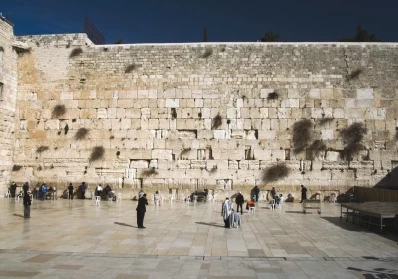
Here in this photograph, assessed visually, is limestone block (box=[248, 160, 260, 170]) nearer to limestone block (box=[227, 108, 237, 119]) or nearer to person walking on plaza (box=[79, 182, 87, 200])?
limestone block (box=[227, 108, 237, 119])

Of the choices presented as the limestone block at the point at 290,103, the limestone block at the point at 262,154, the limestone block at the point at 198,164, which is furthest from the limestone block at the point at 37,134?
the limestone block at the point at 290,103

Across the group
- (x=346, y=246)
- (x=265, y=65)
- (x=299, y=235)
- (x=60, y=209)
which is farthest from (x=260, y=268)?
(x=265, y=65)

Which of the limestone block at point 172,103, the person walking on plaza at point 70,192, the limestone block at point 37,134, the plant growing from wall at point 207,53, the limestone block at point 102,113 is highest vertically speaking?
the plant growing from wall at point 207,53

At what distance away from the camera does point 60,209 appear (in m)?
13.0

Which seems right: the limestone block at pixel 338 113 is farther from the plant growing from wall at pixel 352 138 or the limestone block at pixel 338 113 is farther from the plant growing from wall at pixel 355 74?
the plant growing from wall at pixel 355 74

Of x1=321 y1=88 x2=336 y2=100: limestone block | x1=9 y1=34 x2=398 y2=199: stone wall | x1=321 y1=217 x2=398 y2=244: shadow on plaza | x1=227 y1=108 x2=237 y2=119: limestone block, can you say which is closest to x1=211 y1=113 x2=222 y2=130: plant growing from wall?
x1=9 y1=34 x2=398 y2=199: stone wall

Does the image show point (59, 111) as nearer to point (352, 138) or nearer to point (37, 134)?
point (37, 134)

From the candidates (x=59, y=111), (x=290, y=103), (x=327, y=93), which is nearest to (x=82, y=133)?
(x=59, y=111)

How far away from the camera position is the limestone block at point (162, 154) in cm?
1698

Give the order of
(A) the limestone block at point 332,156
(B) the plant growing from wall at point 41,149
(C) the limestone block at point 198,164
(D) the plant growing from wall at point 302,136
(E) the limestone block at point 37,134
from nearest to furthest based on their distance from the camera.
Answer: (A) the limestone block at point 332,156 → (D) the plant growing from wall at point 302,136 → (C) the limestone block at point 198,164 → (B) the plant growing from wall at point 41,149 → (E) the limestone block at point 37,134

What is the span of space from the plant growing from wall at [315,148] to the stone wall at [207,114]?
1.7 inches

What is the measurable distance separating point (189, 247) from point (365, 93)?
12.9 metres

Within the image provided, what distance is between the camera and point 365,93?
16797mm

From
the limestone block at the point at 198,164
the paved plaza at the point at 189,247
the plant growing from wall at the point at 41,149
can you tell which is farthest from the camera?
the plant growing from wall at the point at 41,149
